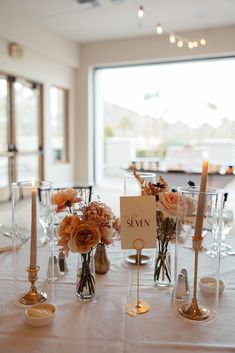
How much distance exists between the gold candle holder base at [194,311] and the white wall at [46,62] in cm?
502

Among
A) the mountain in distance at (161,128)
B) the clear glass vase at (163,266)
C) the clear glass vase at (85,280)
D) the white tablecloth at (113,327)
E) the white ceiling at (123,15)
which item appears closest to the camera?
the white tablecloth at (113,327)

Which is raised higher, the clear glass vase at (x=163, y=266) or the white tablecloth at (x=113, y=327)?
the clear glass vase at (x=163, y=266)

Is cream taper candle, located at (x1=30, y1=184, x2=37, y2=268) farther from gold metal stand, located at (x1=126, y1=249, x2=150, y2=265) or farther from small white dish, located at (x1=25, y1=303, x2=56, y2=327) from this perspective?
gold metal stand, located at (x1=126, y1=249, x2=150, y2=265)

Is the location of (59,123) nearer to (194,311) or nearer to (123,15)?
(123,15)

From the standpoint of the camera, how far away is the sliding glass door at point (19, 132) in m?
5.32

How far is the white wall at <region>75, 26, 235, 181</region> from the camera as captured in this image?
5855mm

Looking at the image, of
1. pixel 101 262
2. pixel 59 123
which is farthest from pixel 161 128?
pixel 101 262

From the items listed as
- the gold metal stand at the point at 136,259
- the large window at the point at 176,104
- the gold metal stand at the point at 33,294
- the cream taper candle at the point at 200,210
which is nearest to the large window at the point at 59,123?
the large window at the point at 176,104

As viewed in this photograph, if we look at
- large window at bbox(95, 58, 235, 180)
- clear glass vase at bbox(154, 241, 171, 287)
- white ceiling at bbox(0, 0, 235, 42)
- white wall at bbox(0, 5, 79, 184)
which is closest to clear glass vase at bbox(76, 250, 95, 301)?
clear glass vase at bbox(154, 241, 171, 287)

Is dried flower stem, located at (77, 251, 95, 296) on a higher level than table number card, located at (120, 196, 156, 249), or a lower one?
lower

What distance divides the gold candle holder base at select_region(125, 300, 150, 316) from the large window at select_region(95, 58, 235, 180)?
466 cm

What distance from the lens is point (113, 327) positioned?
2.72 ft

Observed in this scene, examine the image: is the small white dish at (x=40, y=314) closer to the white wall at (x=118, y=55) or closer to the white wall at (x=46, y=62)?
the white wall at (x=46, y=62)

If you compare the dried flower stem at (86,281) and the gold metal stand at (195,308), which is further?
the dried flower stem at (86,281)
